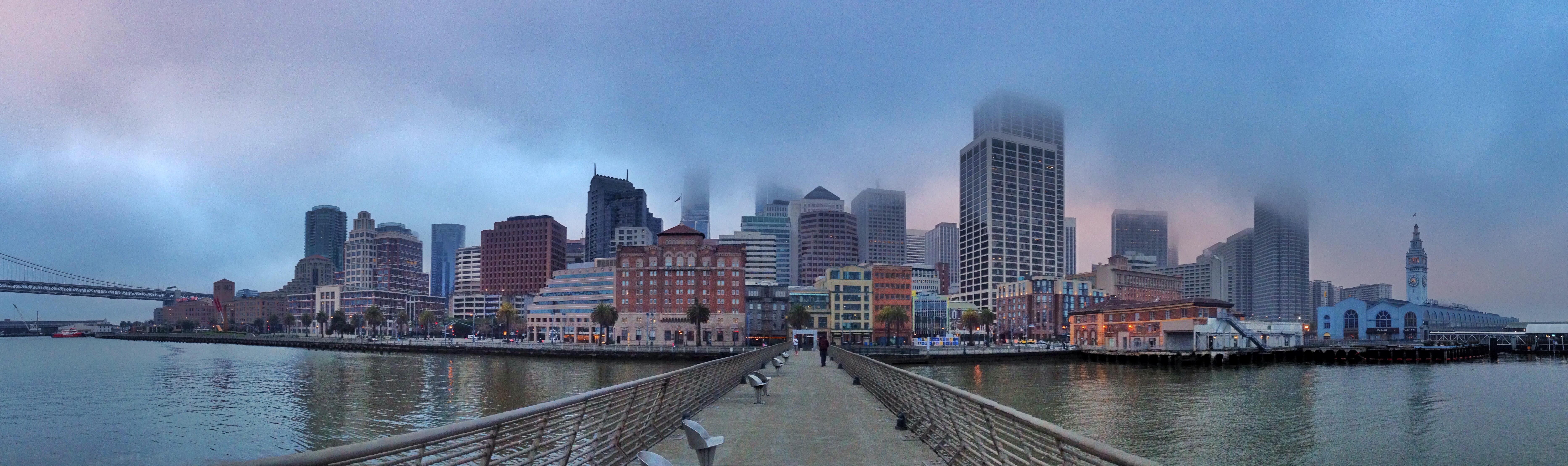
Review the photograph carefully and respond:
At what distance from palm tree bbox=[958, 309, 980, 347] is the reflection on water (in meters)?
56.5

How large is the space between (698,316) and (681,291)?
14291 mm

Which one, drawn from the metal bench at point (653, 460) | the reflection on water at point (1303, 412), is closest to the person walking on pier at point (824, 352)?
the reflection on water at point (1303, 412)

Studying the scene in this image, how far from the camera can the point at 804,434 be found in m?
15.2

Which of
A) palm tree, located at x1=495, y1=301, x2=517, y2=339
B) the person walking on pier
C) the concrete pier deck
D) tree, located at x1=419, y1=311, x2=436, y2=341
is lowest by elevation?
tree, located at x1=419, y1=311, x2=436, y2=341

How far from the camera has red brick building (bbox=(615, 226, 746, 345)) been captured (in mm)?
136000

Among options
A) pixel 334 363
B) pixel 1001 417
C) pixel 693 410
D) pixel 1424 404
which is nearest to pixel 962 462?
pixel 1001 417

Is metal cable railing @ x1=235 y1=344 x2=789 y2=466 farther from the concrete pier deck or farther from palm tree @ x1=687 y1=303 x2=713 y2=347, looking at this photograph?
palm tree @ x1=687 y1=303 x2=713 y2=347

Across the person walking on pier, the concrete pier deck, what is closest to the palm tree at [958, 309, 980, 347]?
the person walking on pier

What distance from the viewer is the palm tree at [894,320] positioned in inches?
5002

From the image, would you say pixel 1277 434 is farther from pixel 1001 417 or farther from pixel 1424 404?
pixel 1001 417

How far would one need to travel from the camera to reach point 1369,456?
106ft

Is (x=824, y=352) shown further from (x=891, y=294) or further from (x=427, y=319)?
(x=427, y=319)

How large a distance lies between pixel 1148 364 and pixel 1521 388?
3548 centimetres

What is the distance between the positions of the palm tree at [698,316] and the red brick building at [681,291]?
4.21 metres
